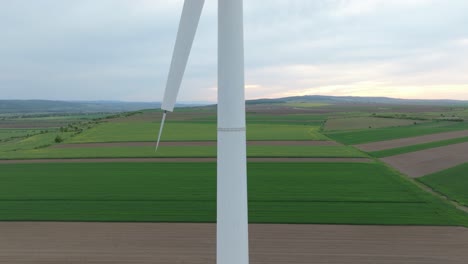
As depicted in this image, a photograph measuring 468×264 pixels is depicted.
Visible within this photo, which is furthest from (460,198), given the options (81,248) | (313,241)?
(81,248)

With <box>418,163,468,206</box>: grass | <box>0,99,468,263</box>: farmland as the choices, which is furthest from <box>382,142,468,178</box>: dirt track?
<box>418,163,468,206</box>: grass

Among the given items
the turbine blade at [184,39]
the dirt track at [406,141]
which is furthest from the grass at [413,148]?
the turbine blade at [184,39]

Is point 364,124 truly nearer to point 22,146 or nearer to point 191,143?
point 191,143

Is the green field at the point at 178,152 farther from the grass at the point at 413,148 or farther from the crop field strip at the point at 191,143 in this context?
the crop field strip at the point at 191,143

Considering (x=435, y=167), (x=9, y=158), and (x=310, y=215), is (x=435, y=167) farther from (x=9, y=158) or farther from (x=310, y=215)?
(x=9, y=158)

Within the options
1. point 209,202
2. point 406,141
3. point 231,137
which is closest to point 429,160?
point 406,141

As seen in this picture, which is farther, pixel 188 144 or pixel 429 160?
pixel 188 144
